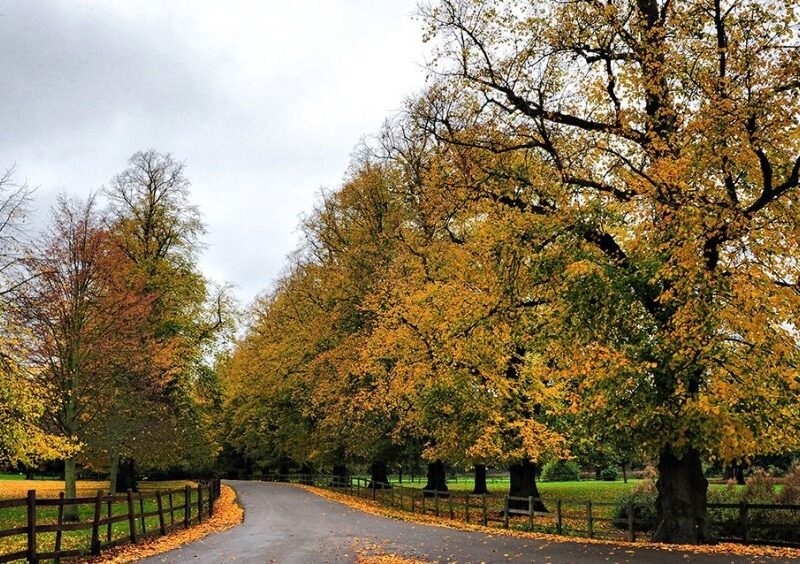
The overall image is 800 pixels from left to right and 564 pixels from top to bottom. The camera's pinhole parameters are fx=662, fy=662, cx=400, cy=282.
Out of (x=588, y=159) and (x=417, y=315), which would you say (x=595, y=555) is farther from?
(x=417, y=315)

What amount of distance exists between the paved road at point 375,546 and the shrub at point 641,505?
21.1ft

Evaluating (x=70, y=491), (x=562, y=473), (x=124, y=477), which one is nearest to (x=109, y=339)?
(x=70, y=491)

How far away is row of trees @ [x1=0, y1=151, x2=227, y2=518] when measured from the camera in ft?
66.3

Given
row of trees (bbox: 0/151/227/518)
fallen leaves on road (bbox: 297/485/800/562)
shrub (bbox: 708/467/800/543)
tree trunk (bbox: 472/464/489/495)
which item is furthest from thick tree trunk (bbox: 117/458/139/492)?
shrub (bbox: 708/467/800/543)

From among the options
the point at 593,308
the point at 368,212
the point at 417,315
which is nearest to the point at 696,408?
the point at 593,308

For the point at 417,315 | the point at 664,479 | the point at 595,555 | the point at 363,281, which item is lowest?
the point at 595,555

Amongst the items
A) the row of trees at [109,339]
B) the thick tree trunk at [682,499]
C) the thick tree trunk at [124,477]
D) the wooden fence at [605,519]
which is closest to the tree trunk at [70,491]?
the row of trees at [109,339]

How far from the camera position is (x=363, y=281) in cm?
3084

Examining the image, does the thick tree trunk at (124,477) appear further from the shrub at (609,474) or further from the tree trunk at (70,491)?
the shrub at (609,474)

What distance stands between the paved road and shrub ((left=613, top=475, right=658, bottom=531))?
253 inches

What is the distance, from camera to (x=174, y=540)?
17.3 metres

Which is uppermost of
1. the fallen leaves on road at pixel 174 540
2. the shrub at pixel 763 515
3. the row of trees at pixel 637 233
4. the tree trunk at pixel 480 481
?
Answer: the row of trees at pixel 637 233

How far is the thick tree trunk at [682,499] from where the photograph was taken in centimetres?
1458

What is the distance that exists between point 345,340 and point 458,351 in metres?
13.2
